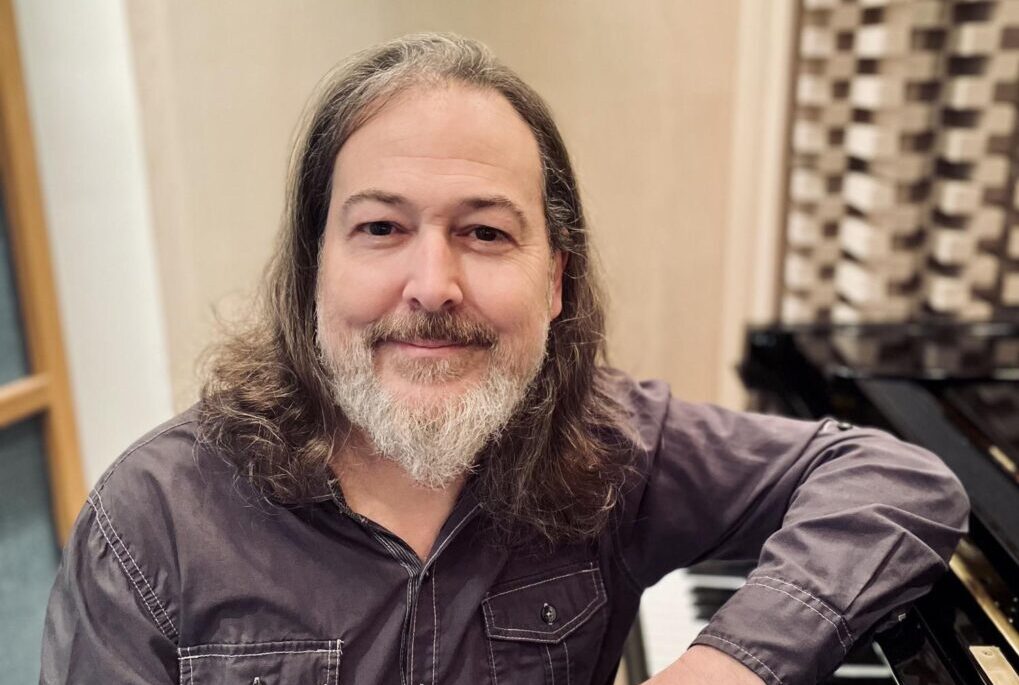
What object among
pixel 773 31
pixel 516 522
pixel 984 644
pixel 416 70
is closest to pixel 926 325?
pixel 773 31

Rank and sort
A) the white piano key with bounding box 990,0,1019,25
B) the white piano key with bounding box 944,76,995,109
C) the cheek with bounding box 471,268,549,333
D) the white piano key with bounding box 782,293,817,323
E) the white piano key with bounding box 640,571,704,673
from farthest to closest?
the white piano key with bounding box 782,293,817,323 → the white piano key with bounding box 944,76,995,109 → the white piano key with bounding box 990,0,1019,25 → the white piano key with bounding box 640,571,704,673 → the cheek with bounding box 471,268,549,333

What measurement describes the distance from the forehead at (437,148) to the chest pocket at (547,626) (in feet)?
1.82

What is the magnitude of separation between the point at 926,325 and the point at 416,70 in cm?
153

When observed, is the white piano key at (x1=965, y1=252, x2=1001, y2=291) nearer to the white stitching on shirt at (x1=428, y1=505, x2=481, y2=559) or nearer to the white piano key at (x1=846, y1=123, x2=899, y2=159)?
the white piano key at (x1=846, y1=123, x2=899, y2=159)

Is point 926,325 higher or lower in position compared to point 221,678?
higher

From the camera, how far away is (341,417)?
1297mm

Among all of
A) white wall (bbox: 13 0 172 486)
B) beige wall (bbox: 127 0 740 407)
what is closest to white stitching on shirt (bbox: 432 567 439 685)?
beige wall (bbox: 127 0 740 407)

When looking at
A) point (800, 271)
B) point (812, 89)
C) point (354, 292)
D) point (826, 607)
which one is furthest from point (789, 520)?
point (812, 89)

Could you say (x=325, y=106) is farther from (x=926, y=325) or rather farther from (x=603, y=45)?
(x=926, y=325)

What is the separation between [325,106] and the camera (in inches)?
48.5

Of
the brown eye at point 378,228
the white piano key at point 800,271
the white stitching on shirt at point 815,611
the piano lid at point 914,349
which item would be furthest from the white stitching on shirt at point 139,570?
the white piano key at point 800,271

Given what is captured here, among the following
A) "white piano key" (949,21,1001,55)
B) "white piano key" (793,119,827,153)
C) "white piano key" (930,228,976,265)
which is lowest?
"white piano key" (930,228,976,265)

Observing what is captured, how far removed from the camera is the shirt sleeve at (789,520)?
114 cm

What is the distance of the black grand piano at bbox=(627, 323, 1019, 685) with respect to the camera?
3.79ft
